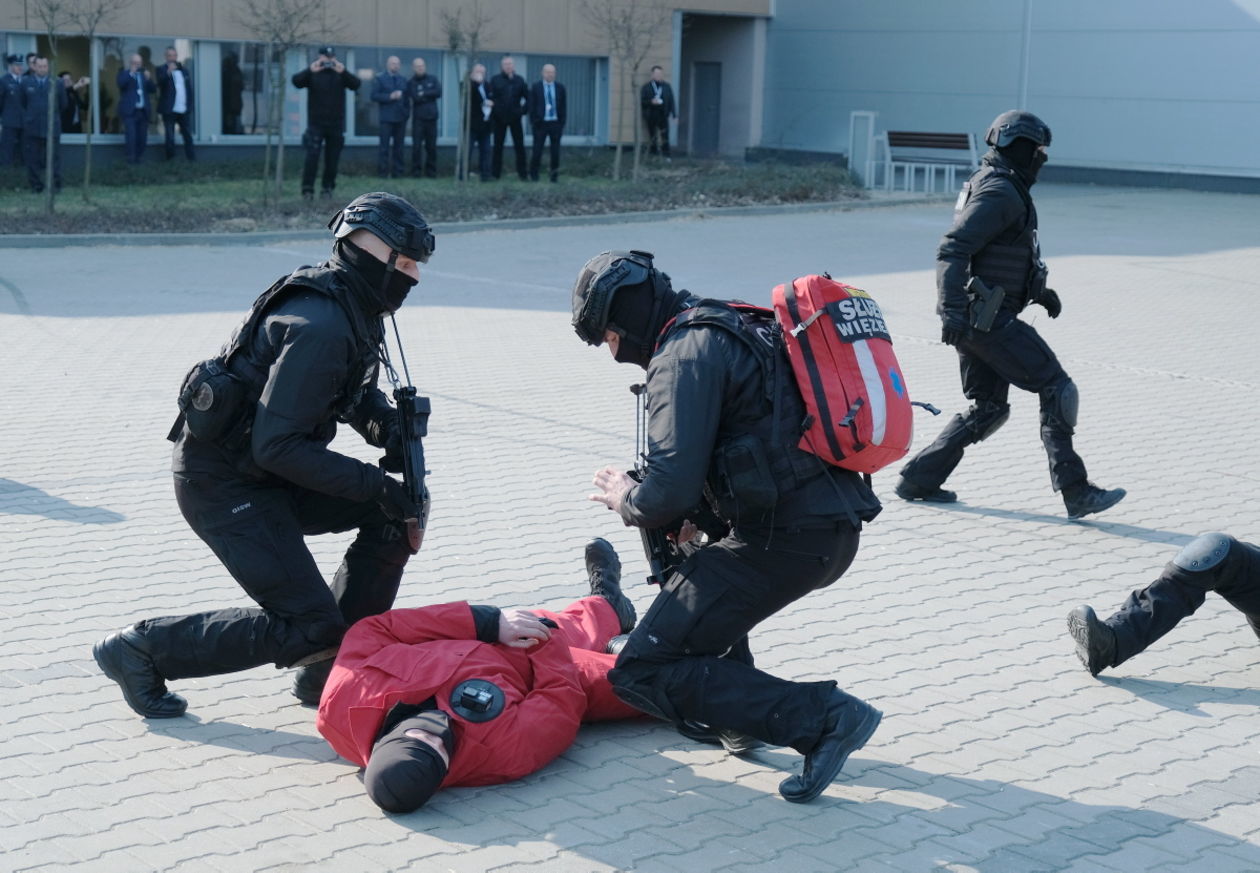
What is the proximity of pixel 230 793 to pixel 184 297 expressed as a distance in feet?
32.7

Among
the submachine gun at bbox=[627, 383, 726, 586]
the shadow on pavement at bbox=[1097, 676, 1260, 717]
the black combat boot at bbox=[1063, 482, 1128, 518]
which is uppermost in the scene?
the submachine gun at bbox=[627, 383, 726, 586]

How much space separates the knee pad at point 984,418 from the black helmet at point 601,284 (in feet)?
12.0

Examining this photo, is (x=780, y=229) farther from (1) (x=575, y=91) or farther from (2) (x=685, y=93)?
(2) (x=685, y=93)

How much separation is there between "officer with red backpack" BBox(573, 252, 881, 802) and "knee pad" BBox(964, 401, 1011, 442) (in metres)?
3.37

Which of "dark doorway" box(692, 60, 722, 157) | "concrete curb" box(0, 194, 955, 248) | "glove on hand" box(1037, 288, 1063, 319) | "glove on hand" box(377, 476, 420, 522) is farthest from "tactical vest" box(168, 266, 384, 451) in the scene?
"dark doorway" box(692, 60, 722, 157)

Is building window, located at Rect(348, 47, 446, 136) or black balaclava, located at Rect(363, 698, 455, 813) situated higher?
building window, located at Rect(348, 47, 446, 136)

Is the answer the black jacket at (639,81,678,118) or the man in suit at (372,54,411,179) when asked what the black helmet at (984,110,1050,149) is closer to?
the man in suit at (372,54,411,179)

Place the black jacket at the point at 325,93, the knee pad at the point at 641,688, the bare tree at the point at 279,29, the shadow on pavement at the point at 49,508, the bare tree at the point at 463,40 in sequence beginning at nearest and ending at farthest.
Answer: the knee pad at the point at 641,688 < the shadow on pavement at the point at 49,508 < the black jacket at the point at 325,93 < the bare tree at the point at 279,29 < the bare tree at the point at 463,40

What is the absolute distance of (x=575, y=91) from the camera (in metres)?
30.4

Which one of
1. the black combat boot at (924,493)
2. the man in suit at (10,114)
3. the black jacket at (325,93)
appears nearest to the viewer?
the black combat boot at (924,493)

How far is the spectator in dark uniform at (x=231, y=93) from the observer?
25.8 meters

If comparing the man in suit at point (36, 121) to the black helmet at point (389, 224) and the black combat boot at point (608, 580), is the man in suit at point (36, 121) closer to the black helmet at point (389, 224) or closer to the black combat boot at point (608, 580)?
the black combat boot at point (608, 580)

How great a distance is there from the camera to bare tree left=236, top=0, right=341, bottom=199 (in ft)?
69.2

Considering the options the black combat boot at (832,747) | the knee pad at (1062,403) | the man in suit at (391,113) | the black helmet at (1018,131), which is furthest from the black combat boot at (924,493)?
the man in suit at (391,113)
